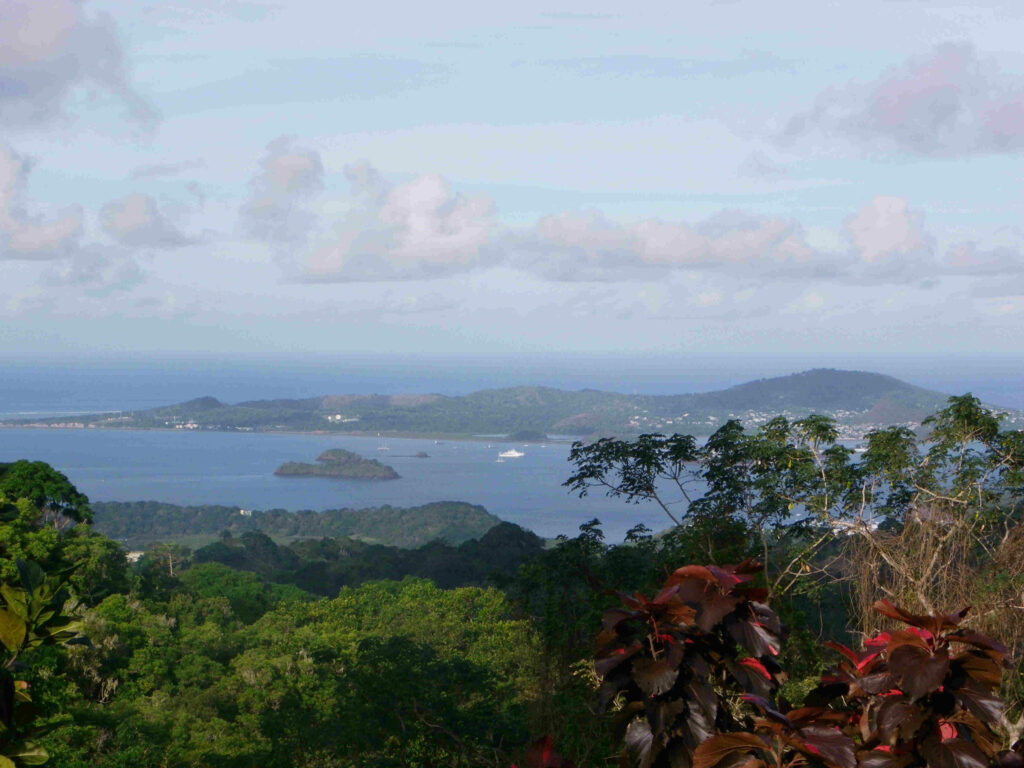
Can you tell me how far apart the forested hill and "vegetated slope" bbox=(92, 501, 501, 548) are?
11.8 m

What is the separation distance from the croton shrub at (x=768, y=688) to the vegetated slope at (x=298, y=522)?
121 feet

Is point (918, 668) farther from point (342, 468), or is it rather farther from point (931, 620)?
point (342, 468)

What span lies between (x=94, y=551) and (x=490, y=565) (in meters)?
10.8

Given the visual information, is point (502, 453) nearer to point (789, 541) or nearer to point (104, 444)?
point (104, 444)

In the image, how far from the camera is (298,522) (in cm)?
4669

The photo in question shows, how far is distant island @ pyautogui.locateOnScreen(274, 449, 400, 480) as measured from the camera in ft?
196

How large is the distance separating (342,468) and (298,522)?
48.4ft

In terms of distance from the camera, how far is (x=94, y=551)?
14555 millimetres

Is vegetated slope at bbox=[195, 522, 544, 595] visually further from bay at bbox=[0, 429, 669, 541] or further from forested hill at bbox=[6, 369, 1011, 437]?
forested hill at bbox=[6, 369, 1011, 437]

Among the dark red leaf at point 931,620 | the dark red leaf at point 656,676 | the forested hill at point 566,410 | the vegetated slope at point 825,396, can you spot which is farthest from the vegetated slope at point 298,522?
the dark red leaf at point 931,620

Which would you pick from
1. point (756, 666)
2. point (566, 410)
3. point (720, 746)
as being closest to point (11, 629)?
point (720, 746)

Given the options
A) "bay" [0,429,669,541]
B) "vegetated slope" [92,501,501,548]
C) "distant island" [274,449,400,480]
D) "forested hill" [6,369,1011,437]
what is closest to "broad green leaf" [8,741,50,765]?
"forested hill" [6,369,1011,437]

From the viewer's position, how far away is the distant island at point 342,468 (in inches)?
2352

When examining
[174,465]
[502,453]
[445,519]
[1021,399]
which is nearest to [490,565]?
[445,519]
